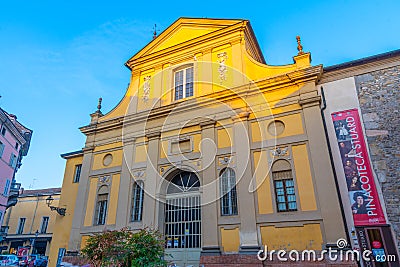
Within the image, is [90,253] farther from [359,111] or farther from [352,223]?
[359,111]

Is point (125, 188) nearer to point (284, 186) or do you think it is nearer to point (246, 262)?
point (246, 262)

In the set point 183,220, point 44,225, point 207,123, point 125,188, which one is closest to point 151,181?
point 125,188

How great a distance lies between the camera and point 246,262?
9836 millimetres

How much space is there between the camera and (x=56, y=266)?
1378 centimetres

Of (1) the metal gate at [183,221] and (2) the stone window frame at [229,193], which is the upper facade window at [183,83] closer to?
(2) the stone window frame at [229,193]

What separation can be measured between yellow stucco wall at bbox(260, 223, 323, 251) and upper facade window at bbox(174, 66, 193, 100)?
25.8 ft

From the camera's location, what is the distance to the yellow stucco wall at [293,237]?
30.5ft

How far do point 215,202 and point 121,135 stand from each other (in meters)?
6.81

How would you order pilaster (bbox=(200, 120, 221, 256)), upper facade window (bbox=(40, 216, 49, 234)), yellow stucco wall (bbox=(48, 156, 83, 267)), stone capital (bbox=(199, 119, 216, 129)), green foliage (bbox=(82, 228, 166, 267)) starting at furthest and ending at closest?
upper facade window (bbox=(40, 216, 49, 234)) < yellow stucco wall (bbox=(48, 156, 83, 267)) < stone capital (bbox=(199, 119, 216, 129)) < pilaster (bbox=(200, 120, 221, 256)) < green foliage (bbox=(82, 228, 166, 267))

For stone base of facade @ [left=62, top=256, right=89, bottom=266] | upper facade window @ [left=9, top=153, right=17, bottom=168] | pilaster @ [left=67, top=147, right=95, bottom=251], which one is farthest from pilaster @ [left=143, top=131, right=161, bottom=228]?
upper facade window @ [left=9, top=153, right=17, bottom=168]

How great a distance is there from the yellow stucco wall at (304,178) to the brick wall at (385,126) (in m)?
2.14

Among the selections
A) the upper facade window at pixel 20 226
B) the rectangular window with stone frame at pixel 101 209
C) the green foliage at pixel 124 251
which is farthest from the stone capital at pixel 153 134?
→ the upper facade window at pixel 20 226

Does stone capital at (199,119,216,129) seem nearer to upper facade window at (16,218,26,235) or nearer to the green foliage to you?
the green foliage

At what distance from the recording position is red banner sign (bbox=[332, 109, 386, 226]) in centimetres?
895
